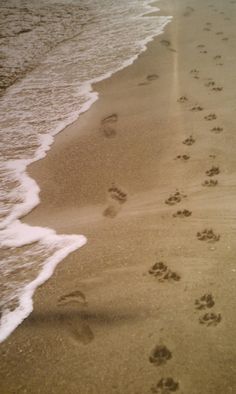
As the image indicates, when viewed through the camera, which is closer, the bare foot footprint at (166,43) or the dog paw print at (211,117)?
the dog paw print at (211,117)

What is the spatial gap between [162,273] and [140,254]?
289 millimetres

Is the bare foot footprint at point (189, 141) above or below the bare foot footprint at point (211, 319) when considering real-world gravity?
above

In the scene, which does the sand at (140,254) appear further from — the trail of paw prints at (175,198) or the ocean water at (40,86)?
the ocean water at (40,86)

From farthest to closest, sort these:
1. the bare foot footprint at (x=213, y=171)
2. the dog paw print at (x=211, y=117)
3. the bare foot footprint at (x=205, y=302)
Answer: the dog paw print at (x=211, y=117)
the bare foot footprint at (x=213, y=171)
the bare foot footprint at (x=205, y=302)

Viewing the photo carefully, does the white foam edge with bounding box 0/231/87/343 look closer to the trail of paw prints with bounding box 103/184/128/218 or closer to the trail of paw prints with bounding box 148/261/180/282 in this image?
the trail of paw prints with bounding box 103/184/128/218

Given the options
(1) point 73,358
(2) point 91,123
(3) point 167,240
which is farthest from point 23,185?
(1) point 73,358

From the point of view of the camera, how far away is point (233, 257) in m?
3.03

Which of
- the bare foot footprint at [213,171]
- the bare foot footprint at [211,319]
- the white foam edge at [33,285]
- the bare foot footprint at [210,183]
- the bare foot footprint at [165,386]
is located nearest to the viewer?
the bare foot footprint at [165,386]

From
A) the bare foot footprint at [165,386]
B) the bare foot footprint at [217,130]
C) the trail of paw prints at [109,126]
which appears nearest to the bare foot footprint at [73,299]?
the bare foot footprint at [165,386]

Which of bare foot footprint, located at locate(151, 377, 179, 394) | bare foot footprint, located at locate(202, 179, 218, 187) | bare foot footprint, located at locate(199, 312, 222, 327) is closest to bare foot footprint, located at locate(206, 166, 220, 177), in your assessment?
bare foot footprint, located at locate(202, 179, 218, 187)

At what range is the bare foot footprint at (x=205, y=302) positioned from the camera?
8.87ft

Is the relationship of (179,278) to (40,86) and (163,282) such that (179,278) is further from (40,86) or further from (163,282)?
(40,86)

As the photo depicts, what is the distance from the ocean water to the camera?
3.35 metres

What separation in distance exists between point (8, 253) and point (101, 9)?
34.8 ft
